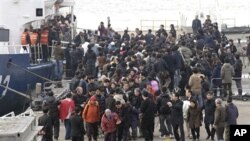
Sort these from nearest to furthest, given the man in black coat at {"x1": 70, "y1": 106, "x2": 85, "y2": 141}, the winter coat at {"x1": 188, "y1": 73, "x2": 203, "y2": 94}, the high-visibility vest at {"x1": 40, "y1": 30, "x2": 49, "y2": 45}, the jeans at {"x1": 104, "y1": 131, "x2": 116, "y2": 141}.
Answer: the man in black coat at {"x1": 70, "y1": 106, "x2": 85, "y2": 141}
the jeans at {"x1": 104, "y1": 131, "x2": 116, "y2": 141}
the winter coat at {"x1": 188, "y1": 73, "x2": 203, "y2": 94}
the high-visibility vest at {"x1": 40, "y1": 30, "x2": 49, "y2": 45}

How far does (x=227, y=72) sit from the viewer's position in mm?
21141

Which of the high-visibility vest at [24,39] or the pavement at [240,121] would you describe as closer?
the pavement at [240,121]

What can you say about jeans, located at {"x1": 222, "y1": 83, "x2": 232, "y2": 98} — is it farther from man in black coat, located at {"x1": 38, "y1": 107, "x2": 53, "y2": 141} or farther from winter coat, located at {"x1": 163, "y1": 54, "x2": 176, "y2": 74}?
man in black coat, located at {"x1": 38, "y1": 107, "x2": 53, "y2": 141}

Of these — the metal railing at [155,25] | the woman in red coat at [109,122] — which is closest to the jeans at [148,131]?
the woman in red coat at [109,122]

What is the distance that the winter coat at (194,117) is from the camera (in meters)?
16.1

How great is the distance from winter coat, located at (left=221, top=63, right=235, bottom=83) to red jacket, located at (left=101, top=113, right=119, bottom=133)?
20.1ft

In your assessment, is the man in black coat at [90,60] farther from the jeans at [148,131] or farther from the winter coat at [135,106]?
the jeans at [148,131]

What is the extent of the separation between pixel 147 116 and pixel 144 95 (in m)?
0.47

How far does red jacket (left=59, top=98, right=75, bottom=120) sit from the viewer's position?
56.1 ft

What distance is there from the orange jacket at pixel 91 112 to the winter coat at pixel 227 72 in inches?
233

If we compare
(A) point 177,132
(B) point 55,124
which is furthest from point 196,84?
(B) point 55,124

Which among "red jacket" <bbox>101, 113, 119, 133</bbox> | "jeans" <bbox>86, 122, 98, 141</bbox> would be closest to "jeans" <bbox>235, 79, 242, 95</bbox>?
"jeans" <bbox>86, 122, 98, 141</bbox>

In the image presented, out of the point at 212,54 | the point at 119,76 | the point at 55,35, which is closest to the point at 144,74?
the point at 119,76

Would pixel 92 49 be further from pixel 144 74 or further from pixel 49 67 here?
pixel 144 74
